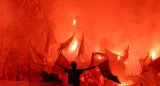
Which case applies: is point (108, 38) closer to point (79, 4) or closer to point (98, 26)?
point (98, 26)

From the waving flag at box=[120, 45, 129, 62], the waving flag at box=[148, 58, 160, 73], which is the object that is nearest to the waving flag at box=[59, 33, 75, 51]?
the waving flag at box=[120, 45, 129, 62]

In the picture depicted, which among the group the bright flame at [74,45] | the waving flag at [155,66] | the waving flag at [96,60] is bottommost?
the waving flag at [155,66]

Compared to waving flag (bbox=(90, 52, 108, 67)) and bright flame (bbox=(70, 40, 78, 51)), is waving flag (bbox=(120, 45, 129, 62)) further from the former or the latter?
bright flame (bbox=(70, 40, 78, 51))

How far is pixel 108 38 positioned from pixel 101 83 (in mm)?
1763

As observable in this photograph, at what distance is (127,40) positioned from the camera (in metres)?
6.21

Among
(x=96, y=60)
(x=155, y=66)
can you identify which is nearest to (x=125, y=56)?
(x=155, y=66)

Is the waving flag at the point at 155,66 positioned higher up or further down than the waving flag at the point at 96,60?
further down

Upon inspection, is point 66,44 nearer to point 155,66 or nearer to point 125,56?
point 125,56

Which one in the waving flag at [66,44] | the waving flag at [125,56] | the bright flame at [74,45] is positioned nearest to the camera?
the waving flag at [66,44]

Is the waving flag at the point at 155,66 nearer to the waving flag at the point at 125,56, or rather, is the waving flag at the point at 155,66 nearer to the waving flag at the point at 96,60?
the waving flag at the point at 125,56

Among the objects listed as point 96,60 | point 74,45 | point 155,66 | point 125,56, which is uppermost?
point 74,45

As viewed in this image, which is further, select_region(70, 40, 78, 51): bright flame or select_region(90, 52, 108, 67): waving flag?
select_region(70, 40, 78, 51): bright flame

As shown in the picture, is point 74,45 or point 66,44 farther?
point 74,45

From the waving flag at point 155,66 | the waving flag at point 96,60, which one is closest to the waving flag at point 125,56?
the waving flag at point 155,66
